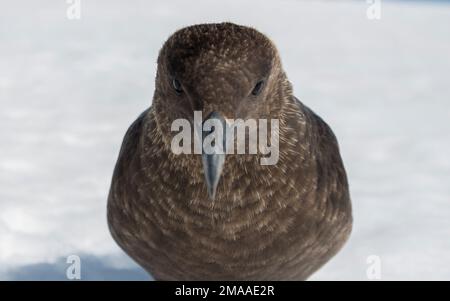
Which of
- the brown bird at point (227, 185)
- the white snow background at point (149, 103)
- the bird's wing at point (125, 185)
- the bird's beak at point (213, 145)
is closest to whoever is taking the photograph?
the bird's beak at point (213, 145)

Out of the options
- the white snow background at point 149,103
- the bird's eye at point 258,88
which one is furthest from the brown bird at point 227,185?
the white snow background at point 149,103

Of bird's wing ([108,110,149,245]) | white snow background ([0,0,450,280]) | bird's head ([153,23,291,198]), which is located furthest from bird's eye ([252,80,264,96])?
white snow background ([0,0,450,280])

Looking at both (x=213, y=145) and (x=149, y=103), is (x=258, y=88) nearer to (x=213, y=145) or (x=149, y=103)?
(x=213, y=145)

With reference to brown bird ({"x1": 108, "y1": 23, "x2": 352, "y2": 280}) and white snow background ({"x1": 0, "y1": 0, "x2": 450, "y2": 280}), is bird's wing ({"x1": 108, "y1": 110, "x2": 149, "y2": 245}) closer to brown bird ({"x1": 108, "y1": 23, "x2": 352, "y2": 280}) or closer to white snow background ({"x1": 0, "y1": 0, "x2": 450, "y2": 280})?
brown bird ({"x1": 108, "y1": 23, "x2": 352, "y2": 280})

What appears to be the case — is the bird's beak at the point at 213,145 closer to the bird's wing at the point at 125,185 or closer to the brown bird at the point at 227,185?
the brown bird at the point at 227,185

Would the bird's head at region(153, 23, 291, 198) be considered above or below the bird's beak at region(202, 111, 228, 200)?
above

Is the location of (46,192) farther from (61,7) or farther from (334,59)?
(61,7)
